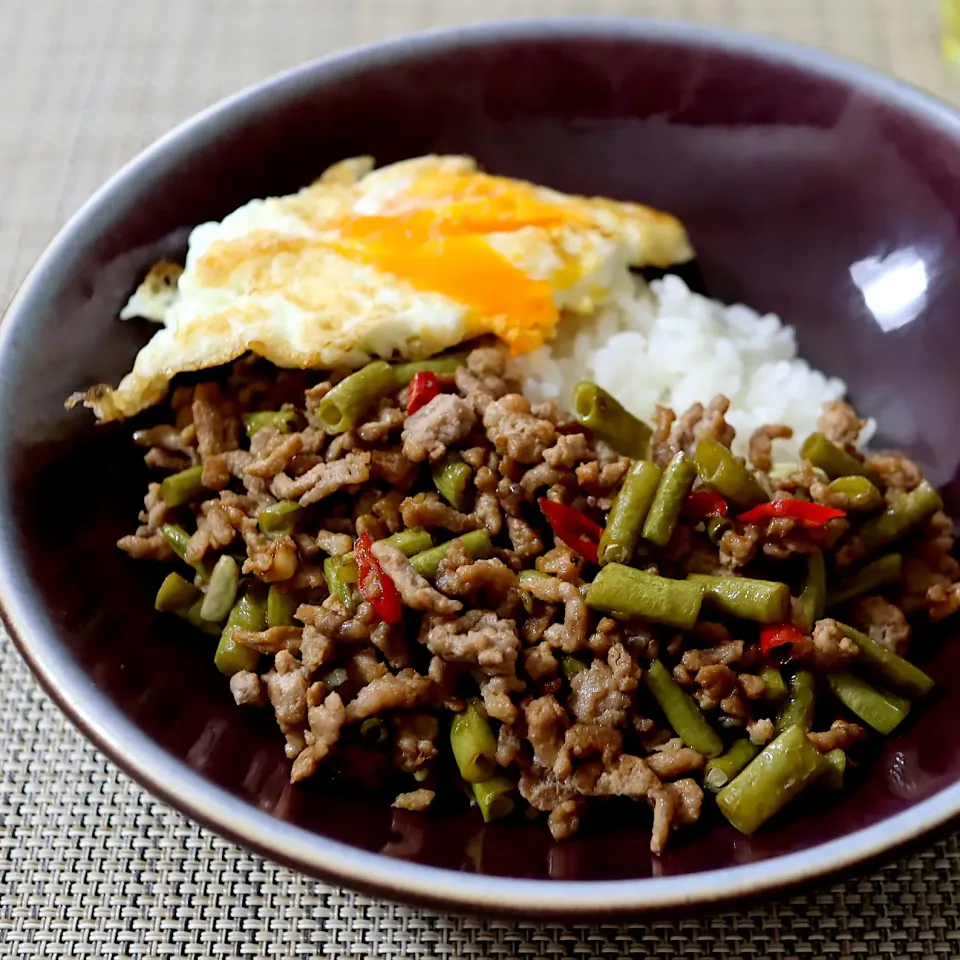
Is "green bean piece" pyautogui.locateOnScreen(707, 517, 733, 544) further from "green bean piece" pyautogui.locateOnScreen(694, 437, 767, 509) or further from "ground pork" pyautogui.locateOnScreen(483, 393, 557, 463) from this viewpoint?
"ground pork" pyautogui.locateOnScreen(483, 393, 557, 463)

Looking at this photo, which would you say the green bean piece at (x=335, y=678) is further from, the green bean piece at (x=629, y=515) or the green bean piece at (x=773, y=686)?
the green bean piece at (x=773, y=686)

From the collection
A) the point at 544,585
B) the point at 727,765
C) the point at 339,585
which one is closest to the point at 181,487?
the point at 339,585

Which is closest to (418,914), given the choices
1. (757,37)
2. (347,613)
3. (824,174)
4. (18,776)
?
(347,613)

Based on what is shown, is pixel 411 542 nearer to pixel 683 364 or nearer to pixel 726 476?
pixel 726 476

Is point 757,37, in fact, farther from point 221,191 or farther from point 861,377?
point 221,191

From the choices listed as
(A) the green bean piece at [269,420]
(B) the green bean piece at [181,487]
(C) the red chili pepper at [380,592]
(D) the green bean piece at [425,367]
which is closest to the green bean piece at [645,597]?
(C) the red chili pepper at [380,592]

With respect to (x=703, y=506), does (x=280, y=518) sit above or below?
below
